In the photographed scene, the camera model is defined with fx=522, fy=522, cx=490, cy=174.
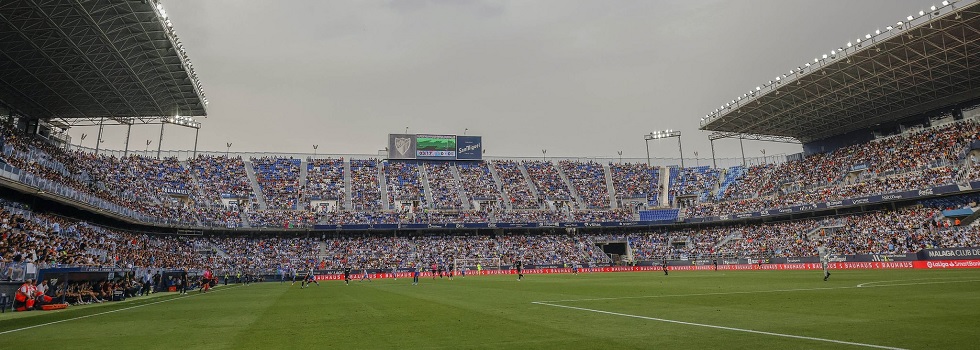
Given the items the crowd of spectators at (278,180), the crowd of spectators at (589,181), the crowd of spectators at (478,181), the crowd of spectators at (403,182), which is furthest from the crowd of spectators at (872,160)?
the crowd of spectators at (278,180)

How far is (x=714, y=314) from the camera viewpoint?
39.3 ft

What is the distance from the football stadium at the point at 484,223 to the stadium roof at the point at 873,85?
28cm

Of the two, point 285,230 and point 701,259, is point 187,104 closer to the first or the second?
point 285,230

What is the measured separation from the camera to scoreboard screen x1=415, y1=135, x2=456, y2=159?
81188 mm

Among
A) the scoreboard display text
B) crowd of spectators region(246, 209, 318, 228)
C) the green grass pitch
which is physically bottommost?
the green grass pitch

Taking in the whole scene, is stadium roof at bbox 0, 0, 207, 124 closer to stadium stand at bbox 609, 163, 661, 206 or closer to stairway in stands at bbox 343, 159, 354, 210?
stairway in stands at bbox 343, 159, 354, 210

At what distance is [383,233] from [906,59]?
184ft

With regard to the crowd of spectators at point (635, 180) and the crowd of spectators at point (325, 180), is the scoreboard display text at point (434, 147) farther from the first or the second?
the crowd of spectators at point (635, 180)

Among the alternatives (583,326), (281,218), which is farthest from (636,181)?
(583,326)

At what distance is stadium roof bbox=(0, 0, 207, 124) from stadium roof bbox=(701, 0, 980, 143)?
1975 inches

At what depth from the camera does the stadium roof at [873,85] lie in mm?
37875

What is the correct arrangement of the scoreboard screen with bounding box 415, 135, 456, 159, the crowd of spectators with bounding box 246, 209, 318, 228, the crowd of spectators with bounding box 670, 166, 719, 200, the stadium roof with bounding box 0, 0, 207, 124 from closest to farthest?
the stadium roof with bounding box 0, 0, 207, 124, the crowd of spectators with bounding box 246, 209, 318, 228, the crowd of spectators with bounding box 670, 166, 719, 200, the scoreboard screen with bounding box 415, 135, 456, 159

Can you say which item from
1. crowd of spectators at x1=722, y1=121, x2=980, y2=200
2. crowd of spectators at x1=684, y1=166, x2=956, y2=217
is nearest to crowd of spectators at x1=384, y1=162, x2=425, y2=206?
crowd of spectators at x1=684, y1=166, x2=956, y2=217

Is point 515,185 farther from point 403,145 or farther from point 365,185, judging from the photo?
point 365,185
